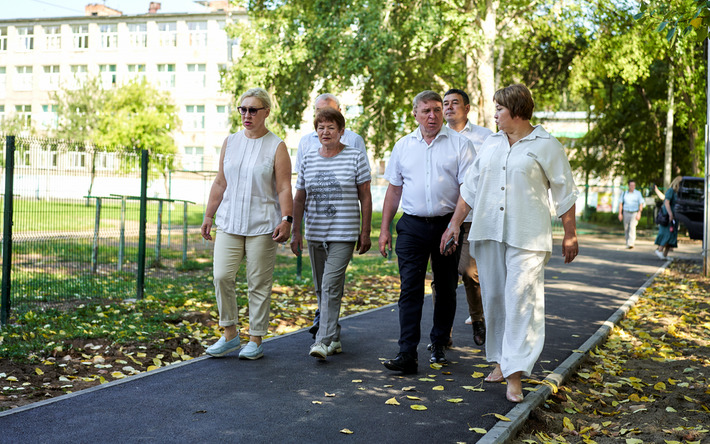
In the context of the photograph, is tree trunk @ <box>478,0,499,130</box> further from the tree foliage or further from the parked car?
the parked car

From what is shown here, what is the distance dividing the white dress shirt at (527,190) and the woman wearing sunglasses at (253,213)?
6.17 ft

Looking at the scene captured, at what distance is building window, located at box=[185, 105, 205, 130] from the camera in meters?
62.7

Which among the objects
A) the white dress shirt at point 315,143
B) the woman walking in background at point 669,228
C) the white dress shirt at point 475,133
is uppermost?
the white dress shirt at point 475,133

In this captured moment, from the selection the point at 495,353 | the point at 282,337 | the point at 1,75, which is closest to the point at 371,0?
the point at 282,337

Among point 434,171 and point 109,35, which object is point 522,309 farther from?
point 109,35

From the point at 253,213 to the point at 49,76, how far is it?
66.5 meters

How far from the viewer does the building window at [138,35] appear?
63.9 meters

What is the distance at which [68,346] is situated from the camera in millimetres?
7301

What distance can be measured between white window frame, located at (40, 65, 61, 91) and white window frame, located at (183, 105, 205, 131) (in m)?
12.8

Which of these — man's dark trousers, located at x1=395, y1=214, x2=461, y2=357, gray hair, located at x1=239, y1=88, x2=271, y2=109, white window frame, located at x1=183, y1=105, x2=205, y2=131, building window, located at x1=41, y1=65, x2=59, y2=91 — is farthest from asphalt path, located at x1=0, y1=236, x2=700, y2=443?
building window, located at x1=41, y1=65, x2=59, y2=91

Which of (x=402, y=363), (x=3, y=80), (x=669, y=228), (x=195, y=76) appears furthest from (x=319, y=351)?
(x=3, y=80)

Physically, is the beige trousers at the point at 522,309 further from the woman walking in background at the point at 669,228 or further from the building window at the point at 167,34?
the building window at the point at 167,34

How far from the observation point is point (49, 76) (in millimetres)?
66875

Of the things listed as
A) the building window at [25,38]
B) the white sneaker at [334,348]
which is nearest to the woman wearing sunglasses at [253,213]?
the white sneaker at [334,348]
